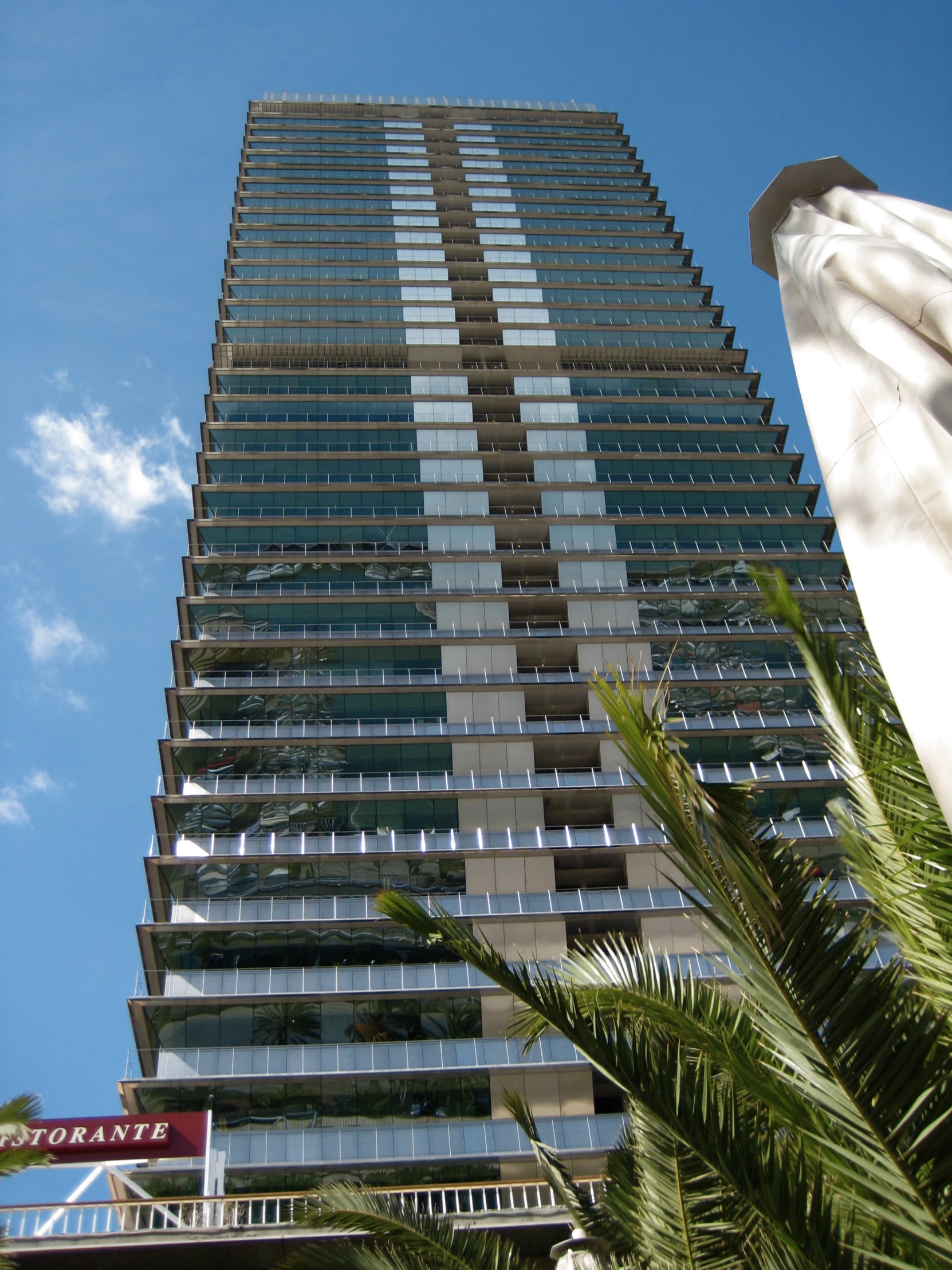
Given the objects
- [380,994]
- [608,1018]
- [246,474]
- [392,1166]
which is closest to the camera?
[608,1018]

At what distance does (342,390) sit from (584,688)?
2548 centimetres

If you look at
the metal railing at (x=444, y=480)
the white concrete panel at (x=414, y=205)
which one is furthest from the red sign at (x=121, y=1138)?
the white concrete panel at (x=414, y=205)

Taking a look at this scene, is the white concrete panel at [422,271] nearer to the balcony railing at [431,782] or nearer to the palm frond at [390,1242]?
the balcony railing at [431,782]

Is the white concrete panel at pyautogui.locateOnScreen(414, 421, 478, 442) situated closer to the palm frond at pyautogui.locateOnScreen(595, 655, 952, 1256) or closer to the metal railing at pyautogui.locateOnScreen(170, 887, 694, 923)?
the metal railing at pyautogui.locateOnScreen(170, 887, 694, 923)

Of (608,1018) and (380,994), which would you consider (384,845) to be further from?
(608,1018)

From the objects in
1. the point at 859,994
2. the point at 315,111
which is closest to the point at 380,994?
the point at 859,994

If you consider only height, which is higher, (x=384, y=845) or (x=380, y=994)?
(x=384, y=845)

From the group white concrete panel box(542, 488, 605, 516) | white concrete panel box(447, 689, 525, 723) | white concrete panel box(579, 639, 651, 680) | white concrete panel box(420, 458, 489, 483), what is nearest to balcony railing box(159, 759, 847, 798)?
white concrete panel box(447, 689, 525, 723)

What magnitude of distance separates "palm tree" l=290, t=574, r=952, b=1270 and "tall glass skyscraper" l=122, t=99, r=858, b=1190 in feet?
87.5

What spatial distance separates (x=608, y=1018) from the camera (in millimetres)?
9367

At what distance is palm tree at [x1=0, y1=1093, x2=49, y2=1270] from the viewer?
47.3 feet

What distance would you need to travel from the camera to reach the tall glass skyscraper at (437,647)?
4612 centimetres

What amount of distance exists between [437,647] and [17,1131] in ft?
148

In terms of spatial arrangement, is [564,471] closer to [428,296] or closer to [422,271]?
[428,296]
